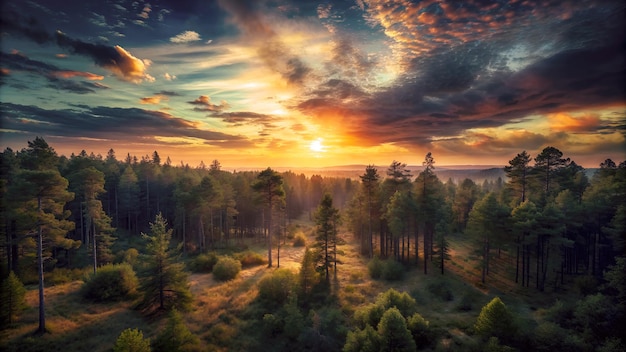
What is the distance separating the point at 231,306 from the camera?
2653 centimetres

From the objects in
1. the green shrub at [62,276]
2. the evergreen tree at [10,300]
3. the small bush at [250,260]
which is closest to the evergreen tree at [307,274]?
the small bush at [250,260]

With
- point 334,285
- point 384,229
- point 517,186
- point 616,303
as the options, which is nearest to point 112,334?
point 334,285

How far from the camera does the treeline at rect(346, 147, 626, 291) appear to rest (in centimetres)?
3030

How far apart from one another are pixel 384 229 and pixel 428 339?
2828 centimetres

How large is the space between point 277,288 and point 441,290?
18308 mm

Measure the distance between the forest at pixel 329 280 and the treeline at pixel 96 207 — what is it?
0.82 ft

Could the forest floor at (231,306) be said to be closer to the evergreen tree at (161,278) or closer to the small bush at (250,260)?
the evergreen tree at (161,278)

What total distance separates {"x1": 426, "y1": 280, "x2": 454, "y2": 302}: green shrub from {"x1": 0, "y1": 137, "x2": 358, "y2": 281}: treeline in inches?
899

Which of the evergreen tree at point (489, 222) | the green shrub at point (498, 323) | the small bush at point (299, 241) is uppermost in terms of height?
the evergreen tree at point (489, 222)

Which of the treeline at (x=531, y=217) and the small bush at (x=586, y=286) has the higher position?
the treeline at (x=531, y=217)

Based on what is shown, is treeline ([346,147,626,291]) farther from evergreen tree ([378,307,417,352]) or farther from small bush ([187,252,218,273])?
small bush ([187,252,218,273])

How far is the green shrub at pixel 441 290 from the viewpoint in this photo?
93.2 ft

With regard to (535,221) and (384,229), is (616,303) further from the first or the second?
(384,229)

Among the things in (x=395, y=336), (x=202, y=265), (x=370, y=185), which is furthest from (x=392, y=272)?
(x=202, y=265)
